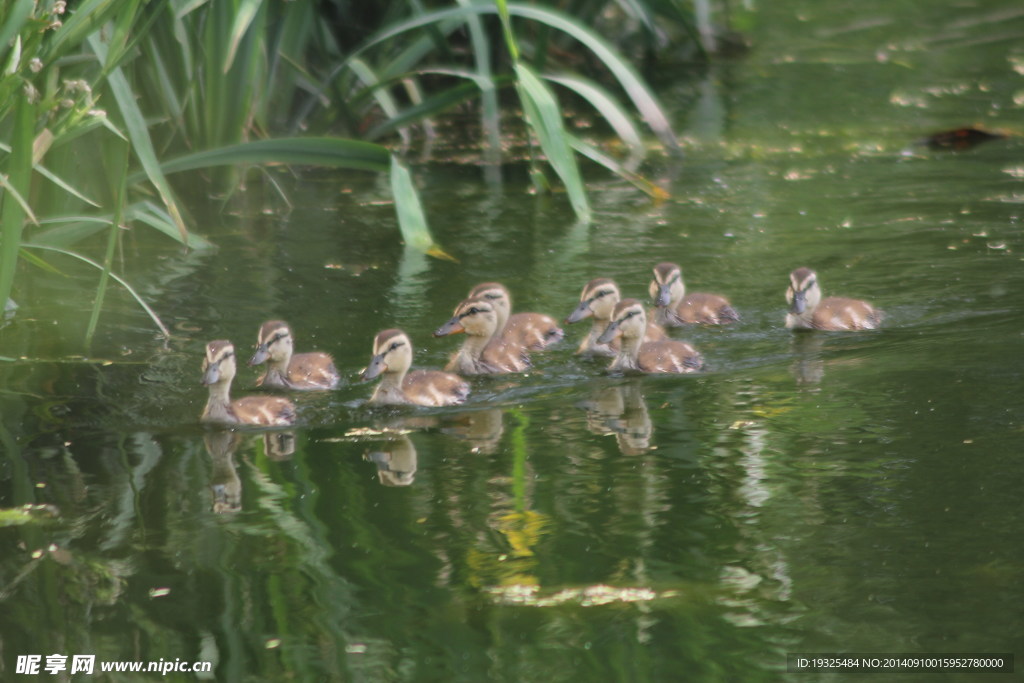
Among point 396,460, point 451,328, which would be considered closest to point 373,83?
point 451,328

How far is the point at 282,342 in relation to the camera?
5.77m

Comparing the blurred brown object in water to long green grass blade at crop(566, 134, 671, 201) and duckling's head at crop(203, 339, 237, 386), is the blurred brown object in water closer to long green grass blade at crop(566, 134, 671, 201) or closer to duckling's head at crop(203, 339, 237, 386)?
long green grass blade at crop(566, 134, 671, 201)

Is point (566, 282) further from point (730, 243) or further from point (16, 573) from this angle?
point (16, 573)

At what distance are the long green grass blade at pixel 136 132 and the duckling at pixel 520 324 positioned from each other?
133cm

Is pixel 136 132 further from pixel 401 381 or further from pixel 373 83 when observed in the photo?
pixel 373 83

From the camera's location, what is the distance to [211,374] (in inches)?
207

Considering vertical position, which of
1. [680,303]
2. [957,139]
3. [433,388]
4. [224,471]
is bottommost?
[224,471]

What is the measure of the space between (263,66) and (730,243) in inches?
119

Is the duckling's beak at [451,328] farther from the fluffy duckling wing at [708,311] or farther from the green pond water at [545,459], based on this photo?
the fluffy duckling wing at [708,311]

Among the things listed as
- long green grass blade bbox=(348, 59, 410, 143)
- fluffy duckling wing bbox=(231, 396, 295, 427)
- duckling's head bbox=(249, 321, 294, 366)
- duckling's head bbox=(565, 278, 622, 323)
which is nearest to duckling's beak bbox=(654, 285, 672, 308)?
duckling's head bbox=(565, 278, 622, 323)

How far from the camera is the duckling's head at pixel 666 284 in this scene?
6.56m

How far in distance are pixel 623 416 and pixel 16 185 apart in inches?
89.0

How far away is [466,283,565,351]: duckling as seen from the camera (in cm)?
636

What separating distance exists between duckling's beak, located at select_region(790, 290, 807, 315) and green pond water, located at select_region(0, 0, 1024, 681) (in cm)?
13
